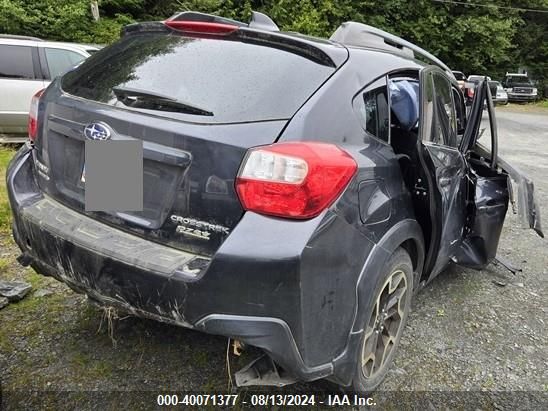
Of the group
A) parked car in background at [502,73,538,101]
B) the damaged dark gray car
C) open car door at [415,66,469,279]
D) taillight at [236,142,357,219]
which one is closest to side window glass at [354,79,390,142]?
the damaged dark gray car

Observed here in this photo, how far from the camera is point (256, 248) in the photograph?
160cm

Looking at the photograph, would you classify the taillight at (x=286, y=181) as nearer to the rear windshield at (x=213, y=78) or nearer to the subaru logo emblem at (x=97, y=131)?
the rear windshield at (x=213, y=78)

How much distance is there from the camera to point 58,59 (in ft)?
23.3

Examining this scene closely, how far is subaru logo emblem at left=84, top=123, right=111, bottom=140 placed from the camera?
187 centimetres

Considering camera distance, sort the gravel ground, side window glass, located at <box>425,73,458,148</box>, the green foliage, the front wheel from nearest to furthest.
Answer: the front wheel < the gravel ground < side window glass, located at <box>425,73,458,148</box> < the green foliage

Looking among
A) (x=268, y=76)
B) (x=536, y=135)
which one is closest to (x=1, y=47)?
(x=268, y=76)

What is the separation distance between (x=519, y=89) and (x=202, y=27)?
90.5ft

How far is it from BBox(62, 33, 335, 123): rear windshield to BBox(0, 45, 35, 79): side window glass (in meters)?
5.59

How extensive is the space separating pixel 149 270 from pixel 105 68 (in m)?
1.12

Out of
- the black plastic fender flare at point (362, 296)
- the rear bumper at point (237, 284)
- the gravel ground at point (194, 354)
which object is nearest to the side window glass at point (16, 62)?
the gravel ground at point (194, 354)

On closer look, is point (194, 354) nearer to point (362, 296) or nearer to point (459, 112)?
point (362, 296)

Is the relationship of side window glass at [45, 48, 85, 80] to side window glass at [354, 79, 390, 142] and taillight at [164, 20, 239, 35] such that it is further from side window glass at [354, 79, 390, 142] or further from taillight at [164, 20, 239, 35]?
side window glass at [354, 79, 390, 142]

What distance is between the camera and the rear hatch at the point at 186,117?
171 centimetres

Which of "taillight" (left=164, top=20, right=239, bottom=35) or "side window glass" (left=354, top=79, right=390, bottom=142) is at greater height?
"taillight" (left=164, top=20, right=239, bottom=35)
